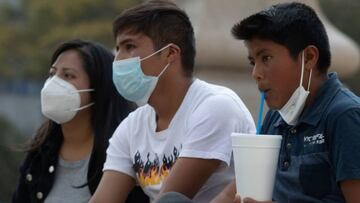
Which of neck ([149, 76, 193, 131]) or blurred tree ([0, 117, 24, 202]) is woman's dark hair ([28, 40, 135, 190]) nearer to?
neck ([149, 76, 193, 131])

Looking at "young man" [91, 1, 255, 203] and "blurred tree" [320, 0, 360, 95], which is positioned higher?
"young man" [91, 1, 255, 203]

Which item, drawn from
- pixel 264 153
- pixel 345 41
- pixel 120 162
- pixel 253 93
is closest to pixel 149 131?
pixel 120 162

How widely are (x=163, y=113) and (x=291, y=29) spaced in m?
0.99

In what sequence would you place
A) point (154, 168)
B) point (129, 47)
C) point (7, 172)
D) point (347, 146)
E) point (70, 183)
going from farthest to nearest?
point (7, 172)
point (70, 183)
point (129, 47)
point (154, 168)
point (347, 146)

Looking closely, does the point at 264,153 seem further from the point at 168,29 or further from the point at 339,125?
the point at 168,29

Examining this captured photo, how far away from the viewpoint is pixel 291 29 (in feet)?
10.2

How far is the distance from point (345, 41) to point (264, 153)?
3927 millimetres

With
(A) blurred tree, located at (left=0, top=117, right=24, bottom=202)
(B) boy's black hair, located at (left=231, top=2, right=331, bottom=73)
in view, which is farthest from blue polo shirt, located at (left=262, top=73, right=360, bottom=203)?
(A) blurred tree, located at (left=0, top=117, right=24, bottom=202)

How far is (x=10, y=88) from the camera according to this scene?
99.3 ft

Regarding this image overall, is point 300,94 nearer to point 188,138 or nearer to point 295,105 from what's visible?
point 295,105

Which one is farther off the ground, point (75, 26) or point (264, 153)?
point (264, 153)

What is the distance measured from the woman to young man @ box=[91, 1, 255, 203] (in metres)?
0.63

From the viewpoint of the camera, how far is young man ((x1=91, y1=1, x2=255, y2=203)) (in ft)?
12.1

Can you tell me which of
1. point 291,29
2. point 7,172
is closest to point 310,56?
point 291,29
